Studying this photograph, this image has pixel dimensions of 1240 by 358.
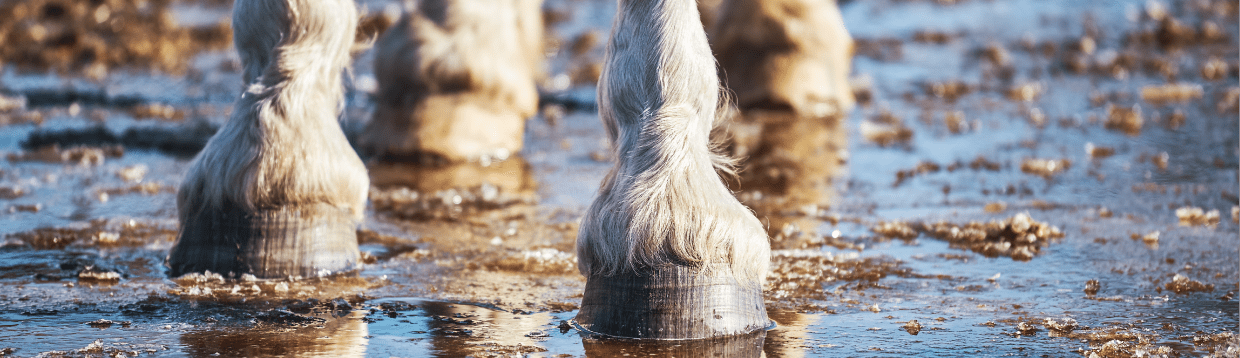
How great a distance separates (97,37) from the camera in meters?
12.1

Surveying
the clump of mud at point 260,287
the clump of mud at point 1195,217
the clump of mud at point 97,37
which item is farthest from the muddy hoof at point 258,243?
the clump of mud at point 97,37

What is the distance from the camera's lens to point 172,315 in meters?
4.17

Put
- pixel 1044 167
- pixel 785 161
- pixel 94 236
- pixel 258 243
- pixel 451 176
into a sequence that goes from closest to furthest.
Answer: pixel 258 243
pixel 94 236
pixel 451 176
pixel 1044 167
pixel 785 161

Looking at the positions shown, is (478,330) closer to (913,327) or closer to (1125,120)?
(913,327)

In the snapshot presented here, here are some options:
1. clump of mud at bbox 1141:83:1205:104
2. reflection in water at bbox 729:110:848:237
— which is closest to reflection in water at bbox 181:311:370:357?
reflection in water at bbox 729:110:848:237

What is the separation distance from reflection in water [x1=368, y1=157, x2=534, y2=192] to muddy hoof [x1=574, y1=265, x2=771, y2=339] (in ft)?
10.0

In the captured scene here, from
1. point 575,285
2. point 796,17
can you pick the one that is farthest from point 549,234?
point 796,17

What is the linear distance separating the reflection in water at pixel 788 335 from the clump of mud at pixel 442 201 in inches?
89.6

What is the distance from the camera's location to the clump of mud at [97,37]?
11336 millimetres

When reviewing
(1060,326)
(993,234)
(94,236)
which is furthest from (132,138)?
(1060,326)

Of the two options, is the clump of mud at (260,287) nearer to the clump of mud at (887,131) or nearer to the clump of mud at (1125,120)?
the clump of mud at (887,131)

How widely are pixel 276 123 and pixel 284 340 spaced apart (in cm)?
104

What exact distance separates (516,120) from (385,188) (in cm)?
145

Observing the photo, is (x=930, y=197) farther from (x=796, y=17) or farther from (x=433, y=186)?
(x=796, y=17)
